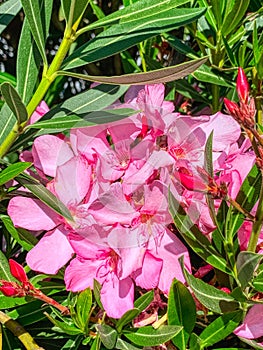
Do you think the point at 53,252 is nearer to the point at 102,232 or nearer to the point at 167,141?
the point at 102,232

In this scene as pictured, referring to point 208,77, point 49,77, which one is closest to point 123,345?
point 49,77

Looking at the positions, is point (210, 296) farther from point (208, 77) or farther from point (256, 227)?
point (208, 77)

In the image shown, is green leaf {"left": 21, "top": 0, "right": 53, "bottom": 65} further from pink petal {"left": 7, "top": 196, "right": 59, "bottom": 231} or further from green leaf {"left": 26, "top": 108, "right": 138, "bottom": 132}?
pink petal {"left": 7, "top": 196, "right": 59, "bottom": 231}

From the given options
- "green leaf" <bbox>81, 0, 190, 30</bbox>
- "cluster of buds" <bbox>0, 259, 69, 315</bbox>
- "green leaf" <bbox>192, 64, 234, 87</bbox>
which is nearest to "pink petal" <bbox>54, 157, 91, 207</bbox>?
"cluster of buds" <bbox>0, 259, 69, 315</bbox>

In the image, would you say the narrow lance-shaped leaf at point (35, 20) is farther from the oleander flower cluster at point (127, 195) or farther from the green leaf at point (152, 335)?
the green leaf at point (152, 335)

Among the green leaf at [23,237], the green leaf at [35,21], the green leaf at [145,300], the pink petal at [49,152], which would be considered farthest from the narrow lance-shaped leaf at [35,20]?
the green leaf at [145,300]

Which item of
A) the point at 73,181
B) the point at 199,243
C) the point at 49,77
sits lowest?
the point at 199,243

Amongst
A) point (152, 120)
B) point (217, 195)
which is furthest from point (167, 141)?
point (217, 195)
